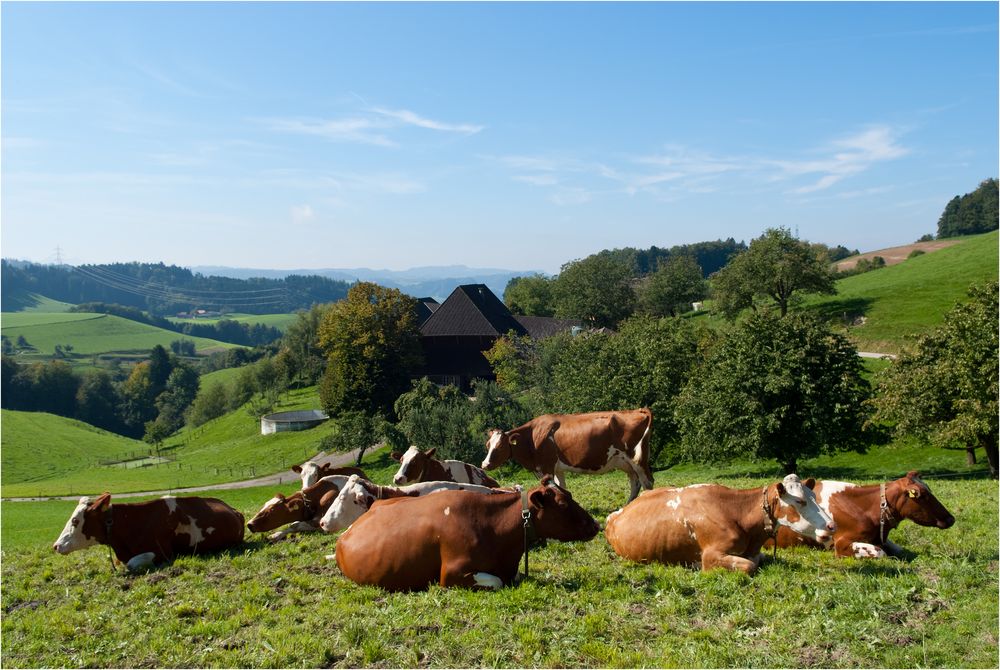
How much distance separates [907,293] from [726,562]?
78634mm

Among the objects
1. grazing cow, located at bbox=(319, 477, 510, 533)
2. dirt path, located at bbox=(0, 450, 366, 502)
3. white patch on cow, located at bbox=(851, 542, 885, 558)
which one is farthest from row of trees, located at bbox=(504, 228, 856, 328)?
grazing cow, located at bbox=(319, 477, 510, 533)

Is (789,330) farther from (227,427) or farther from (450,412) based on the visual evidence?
(227,427)

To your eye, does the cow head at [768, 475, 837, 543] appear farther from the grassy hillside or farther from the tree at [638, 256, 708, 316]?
the tree at [638, 256, 708, 316]

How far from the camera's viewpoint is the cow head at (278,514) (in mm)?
13523

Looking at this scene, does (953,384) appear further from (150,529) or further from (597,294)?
(597,294)

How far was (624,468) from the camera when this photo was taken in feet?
48.6

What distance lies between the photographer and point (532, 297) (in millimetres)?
129125

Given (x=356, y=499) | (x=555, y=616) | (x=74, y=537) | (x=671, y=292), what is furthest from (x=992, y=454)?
(x=671, y=292)

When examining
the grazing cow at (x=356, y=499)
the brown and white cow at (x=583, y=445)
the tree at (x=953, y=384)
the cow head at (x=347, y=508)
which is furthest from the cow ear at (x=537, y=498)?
the tree at (x=953, y=384)

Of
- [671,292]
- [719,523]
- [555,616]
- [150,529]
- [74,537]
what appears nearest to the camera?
[555,616]

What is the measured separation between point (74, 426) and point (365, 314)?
202 ft

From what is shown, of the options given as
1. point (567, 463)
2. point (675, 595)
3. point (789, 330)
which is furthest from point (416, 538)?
point (789, 330)

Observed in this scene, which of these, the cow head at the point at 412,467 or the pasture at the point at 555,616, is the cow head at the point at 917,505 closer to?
the pasture at the point at 555,616

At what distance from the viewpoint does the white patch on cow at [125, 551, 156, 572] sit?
11.2m
